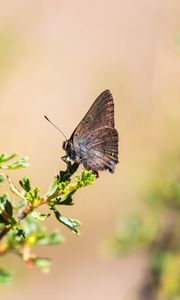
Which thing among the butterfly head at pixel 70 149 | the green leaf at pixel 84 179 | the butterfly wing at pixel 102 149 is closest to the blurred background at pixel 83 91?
the butterfly wing at pixel 102 149

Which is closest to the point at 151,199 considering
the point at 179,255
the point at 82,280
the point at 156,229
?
the point at 156,229

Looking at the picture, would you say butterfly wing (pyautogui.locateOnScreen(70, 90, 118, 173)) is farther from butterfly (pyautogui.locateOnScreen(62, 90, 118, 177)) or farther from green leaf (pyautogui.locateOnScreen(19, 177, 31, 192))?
green leaf (pyautogui.locateOnScreen(19, 177, 31, 192))

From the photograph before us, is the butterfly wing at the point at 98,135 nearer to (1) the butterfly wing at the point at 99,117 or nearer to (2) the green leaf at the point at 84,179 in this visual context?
(1) the butterfly wing at the point at 99,117

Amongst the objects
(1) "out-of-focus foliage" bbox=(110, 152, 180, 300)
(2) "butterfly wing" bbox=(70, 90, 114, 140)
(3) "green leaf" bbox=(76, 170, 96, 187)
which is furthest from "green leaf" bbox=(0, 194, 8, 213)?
(1) "out-of-focus foliage" bbox=(110, 152, 180, 300)

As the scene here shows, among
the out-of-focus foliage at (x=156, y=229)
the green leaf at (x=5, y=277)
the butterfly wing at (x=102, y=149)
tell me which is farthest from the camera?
the out-of-focus foliage at (x=156, y=229)

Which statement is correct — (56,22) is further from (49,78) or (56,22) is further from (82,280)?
(82,280)

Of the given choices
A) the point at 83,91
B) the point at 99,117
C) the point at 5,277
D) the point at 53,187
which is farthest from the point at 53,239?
the point at 83,91
